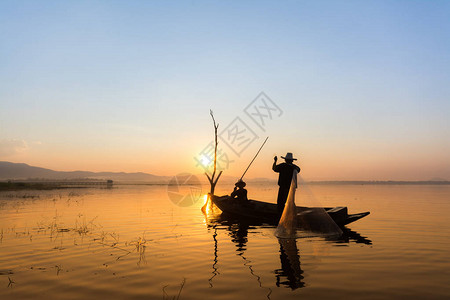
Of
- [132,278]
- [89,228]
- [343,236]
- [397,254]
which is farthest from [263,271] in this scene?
[89,228]

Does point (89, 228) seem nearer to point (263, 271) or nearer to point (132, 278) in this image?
point (132, 278)

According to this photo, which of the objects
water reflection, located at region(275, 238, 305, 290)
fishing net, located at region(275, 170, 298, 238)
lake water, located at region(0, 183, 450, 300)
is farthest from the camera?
fishing net, located at region(275, 170, 298, 238)

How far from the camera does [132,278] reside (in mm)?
7727

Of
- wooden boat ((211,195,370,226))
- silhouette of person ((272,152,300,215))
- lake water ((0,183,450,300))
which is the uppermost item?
silhouette of person ((272,152,300,215))

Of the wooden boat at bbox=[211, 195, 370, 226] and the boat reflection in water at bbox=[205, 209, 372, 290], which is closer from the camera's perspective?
the boat reflection in water at bbox=[205, 209, 372, 290]

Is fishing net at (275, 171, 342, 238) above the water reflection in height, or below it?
above

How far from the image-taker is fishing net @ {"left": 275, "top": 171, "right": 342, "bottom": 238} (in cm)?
1299

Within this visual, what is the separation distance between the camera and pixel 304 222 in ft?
43.3

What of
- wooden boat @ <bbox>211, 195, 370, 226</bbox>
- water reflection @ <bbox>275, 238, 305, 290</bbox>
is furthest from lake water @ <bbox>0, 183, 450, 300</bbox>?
wooden boat @ <bbox>211, 195, 370, 226</bbox>

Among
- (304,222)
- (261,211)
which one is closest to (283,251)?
(304,222)

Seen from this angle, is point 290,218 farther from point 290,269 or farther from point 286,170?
point 290,269

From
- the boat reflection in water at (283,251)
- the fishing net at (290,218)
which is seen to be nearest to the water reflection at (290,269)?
the boat reflection in water at (283,251)

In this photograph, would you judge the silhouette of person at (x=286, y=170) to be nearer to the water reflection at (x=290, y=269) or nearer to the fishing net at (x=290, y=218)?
the fishing net at (x=290, y=218)

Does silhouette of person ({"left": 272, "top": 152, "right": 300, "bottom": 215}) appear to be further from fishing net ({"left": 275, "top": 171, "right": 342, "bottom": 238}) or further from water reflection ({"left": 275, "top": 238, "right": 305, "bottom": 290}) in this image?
water reflection ({"left": 275, "top": 238, "right": 305, "bottom": 290})
